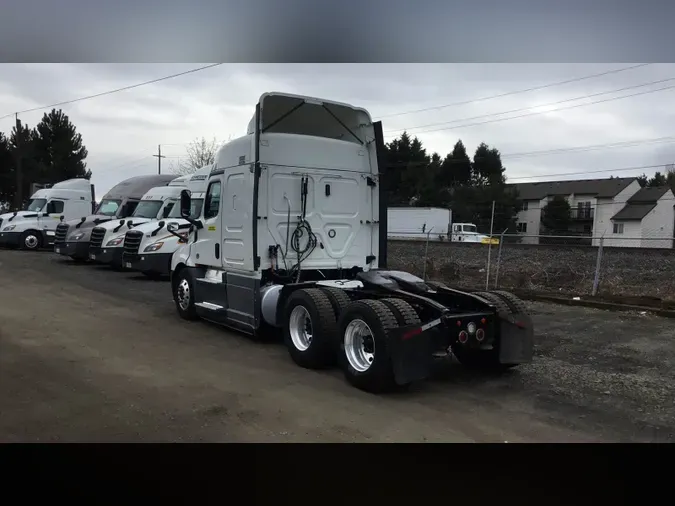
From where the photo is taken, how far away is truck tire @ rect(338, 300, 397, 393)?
604cm

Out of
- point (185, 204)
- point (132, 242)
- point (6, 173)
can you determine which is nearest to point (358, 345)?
point (185, 204)

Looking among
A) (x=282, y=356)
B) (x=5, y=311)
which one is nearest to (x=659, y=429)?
(x=282, y=356)

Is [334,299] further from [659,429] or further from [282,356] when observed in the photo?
[659,429]

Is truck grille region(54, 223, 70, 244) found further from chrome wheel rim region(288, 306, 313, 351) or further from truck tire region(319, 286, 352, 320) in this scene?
truck tire region(319, 286, 352, 320)

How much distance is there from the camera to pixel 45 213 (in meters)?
26.3

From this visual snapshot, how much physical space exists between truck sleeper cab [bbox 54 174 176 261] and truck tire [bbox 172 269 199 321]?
1166cm

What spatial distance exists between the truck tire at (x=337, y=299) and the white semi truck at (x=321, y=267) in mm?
14

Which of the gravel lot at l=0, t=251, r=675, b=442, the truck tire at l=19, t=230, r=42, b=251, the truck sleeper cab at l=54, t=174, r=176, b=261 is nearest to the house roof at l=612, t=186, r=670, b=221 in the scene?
the truck sleeper cab at l=54, t=174, r=176, b=261

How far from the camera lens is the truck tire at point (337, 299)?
7220 millimetres

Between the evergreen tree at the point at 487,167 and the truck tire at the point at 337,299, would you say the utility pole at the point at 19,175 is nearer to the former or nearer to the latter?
the truck tire at the point at 337,299

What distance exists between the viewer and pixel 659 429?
5312mm

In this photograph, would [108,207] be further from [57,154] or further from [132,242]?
[132,242]

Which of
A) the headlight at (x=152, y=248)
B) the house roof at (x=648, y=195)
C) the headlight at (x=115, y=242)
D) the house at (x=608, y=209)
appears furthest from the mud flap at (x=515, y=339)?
the house roof at (x=648, y=195)
